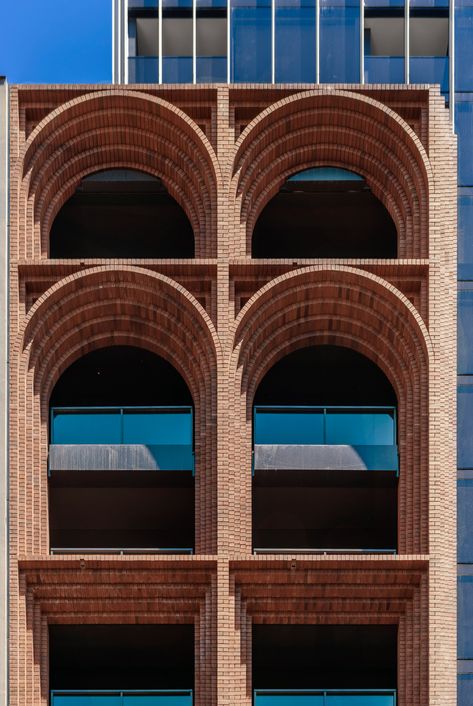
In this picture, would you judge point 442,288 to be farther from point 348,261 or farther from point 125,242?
point 125,242

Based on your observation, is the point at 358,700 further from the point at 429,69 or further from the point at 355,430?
the point at 429,69

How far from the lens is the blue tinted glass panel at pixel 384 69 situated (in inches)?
1281

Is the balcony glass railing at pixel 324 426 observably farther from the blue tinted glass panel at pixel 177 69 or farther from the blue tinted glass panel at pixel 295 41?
the blue tinted glass panel at pixel 177 69

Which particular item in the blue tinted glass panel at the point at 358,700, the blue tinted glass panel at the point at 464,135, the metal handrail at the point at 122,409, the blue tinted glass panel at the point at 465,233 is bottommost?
the blue tinted glass panel at the point at 358,700

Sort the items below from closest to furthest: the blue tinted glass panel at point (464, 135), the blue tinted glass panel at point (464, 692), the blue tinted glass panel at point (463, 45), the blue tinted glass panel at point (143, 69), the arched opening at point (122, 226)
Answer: the blue tinted glass panel at point (464, 692), the arched opening at point (122, 226), the blue tinted glass panel at point (464, 135), the blue tinted glass panel at point (463, 45), the blue tinted glass panel at point (143, 69)

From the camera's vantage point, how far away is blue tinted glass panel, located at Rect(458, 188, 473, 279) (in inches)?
1139

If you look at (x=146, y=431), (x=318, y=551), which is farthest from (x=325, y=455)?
(x=146, y=431)

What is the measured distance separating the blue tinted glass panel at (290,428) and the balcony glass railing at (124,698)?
5363 millimetres

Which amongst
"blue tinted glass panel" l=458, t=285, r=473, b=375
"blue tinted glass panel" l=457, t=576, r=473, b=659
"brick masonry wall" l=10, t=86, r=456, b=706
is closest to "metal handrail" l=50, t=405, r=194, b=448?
"brick masonry wall" l=10, t=86, r=456, b=706

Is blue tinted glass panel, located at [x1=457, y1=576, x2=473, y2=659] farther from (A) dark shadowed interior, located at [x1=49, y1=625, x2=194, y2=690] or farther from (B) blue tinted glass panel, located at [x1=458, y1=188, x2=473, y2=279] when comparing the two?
(B) blue tinted glass panel, located at [x1=458, y1=188, x2=473, y2=279]

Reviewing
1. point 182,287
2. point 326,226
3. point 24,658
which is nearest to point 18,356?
point 182,287

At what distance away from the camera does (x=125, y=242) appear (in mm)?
29031

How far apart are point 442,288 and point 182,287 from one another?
531 centimetres

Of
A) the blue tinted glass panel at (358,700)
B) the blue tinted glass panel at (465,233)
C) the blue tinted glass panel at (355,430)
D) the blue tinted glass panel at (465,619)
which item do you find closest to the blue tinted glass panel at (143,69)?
the blue tinted glass panel at (465,233)
